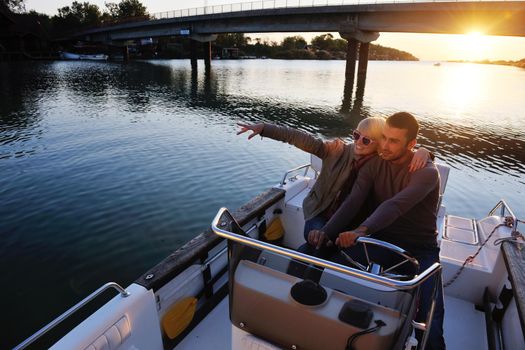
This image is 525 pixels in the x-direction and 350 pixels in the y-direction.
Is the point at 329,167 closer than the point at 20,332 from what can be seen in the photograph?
Yes

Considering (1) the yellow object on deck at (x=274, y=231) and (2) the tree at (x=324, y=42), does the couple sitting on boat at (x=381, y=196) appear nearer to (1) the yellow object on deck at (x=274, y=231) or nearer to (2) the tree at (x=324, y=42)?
(1) the yellow object on deck at (x=274, y=231)

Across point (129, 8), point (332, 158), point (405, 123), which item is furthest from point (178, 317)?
point (129, 8)

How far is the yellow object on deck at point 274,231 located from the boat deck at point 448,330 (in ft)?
4.16

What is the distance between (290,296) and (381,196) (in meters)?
1.72

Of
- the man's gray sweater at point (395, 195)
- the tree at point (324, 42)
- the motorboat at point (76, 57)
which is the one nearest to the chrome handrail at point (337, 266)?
the man's gray sweater at point (395, 195)

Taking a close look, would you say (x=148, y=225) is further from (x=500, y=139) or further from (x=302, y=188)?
(x=500, y=139)

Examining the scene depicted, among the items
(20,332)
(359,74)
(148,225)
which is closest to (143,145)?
(148,225)

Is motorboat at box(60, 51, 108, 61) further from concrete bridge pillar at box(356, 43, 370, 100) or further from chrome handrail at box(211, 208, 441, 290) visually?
chrome handrail at box(211, 208, 441, 290)

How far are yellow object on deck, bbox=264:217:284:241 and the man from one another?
1.98 meters

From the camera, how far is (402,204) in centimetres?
291

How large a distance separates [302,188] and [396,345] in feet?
13.4

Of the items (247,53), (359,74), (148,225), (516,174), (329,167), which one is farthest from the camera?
(247,53)

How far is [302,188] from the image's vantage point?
5.97m

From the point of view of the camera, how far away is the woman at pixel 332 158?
338cm
